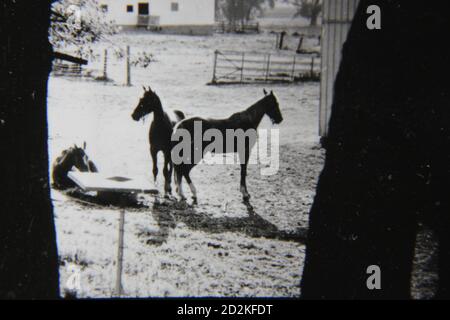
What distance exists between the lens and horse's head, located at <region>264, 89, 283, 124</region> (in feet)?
15.8

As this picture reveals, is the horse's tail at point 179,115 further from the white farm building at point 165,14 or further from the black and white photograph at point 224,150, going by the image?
the white farm building at point 165,14

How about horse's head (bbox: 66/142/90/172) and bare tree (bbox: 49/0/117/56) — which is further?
horse's head (bbox: 66/142/90/172)

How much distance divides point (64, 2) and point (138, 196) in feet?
5.36

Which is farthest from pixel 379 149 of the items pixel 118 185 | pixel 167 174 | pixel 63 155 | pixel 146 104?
pixel 63 155

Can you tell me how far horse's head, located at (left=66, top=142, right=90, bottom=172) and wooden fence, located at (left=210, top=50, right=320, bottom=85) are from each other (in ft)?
4.26

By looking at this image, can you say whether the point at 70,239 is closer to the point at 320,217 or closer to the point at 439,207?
the point at 320,217

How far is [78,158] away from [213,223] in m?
1.18

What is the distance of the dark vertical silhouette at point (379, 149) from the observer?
2.96 metres

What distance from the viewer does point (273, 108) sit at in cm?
488

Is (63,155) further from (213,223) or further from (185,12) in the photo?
(185,12)

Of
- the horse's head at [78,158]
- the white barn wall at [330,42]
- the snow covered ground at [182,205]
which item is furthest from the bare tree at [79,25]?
the white barn wall at [330,42]

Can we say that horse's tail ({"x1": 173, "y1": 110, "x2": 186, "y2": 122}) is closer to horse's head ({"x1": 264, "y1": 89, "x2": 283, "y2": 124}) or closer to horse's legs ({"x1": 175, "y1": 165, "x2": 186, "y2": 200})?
horse's legs ({"x1": 175, "y1": 165, "x2": 186, "y2": 200})

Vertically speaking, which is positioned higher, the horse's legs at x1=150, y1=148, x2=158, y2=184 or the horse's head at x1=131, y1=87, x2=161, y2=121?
the horse's head at x1=131, y1=87, x2=161, y2=121

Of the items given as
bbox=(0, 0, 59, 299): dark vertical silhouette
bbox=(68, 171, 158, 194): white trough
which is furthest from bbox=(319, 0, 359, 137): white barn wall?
bbox=(0, 0, 59, 299): dark vertical silhouette
